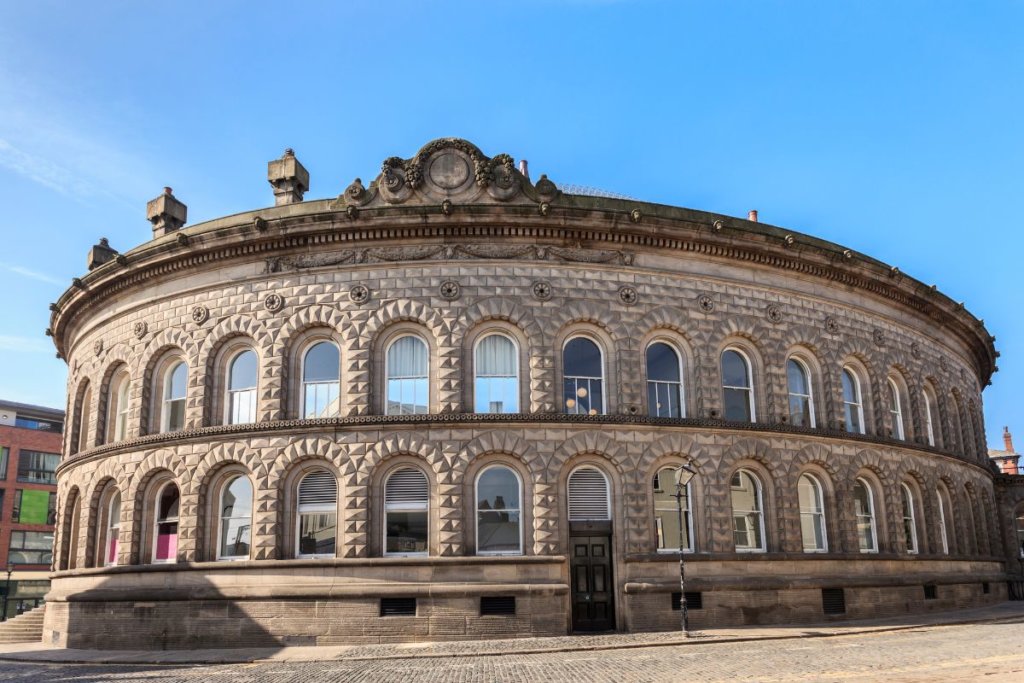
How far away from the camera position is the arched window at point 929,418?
109 ft

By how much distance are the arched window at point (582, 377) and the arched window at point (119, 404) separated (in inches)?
563

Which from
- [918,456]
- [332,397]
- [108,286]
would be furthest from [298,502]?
[918,456]

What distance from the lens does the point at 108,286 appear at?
94.5 feet

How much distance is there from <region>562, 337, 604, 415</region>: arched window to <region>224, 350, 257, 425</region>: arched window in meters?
9.11

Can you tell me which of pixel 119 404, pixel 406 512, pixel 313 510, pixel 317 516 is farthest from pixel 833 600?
pixel 119 404

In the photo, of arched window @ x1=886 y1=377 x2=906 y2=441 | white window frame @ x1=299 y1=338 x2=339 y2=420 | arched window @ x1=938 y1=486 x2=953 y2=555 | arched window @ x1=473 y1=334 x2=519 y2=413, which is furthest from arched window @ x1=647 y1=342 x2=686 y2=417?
arched window @ x1=938 y1=486 x2=953 y2=555

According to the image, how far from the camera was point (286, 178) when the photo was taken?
29656 millimetres

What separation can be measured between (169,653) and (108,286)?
40.9ft

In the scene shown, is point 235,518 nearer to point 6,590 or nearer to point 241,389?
point 241,389

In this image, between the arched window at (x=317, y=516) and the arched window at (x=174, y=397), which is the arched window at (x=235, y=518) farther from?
the arched window at (x=174, y=397)

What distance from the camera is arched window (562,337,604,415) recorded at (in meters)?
25.1

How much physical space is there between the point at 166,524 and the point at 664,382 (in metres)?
15.2

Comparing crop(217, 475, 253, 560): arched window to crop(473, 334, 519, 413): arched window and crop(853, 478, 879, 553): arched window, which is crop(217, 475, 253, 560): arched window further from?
crop(853, 478, 879, 553): arched window

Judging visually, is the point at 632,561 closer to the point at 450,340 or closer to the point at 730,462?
the point at 730,462
